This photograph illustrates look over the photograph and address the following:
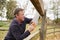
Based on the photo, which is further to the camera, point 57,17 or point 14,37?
point 57,17

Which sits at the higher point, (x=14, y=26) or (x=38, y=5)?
(x=38, y=5)

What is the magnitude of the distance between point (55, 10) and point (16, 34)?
24.0 meters

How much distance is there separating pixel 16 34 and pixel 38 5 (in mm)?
620

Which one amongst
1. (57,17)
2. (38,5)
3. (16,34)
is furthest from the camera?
(57,17)

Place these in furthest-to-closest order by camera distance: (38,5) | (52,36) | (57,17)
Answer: (57,17), (52,36), (38,5)

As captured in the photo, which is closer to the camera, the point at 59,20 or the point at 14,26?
the point at 14,26

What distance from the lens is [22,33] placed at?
3.54 metres

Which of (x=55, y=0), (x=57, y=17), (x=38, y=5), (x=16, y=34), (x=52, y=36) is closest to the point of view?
(x=16, y=34)

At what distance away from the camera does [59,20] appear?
2823 centimetres

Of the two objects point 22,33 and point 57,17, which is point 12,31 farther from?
point 57,17

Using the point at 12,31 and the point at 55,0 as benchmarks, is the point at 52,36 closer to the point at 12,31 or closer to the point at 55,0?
the point at 55,0

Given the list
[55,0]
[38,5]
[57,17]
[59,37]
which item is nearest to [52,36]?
[59,37]

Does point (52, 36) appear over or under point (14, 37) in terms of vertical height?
under

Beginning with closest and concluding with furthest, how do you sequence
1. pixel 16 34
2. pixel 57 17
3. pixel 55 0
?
pixel 16 34
pixel 55 0
pixel 57 17
